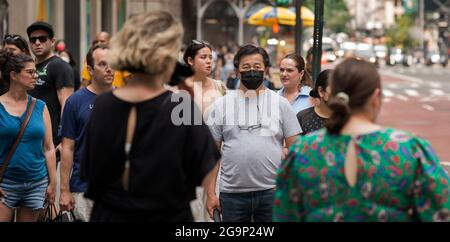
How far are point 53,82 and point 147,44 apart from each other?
16.0 feet

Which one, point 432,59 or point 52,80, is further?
point 432,59

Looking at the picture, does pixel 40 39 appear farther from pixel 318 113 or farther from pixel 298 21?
pixel 298 21

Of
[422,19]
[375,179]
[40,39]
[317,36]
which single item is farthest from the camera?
[422,19]

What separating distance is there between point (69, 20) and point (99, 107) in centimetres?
1905

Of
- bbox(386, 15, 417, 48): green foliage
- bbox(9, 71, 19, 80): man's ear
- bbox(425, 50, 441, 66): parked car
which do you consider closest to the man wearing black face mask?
bbox(9, 71, 19, 80): man's ear

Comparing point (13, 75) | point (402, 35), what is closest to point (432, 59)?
point (402, 35)

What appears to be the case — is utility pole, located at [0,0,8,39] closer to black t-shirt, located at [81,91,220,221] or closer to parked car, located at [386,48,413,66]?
black t-shirt, located at [81,91,220,221]

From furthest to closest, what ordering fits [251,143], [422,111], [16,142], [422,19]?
[422,19]
[422,111]
[16,142]
[251,143]

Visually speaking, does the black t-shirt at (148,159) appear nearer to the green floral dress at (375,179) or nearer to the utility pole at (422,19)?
the green floral dress at (375,179)

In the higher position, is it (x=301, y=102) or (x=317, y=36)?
(x=317, y=36)

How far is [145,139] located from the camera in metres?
4.14

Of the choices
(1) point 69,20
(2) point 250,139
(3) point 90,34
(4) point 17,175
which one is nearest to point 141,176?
(2) point 250,139

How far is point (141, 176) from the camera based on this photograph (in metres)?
4.13

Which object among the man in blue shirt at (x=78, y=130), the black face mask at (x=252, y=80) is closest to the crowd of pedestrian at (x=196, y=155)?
the man in blue shirt at (x=78, y=130)
